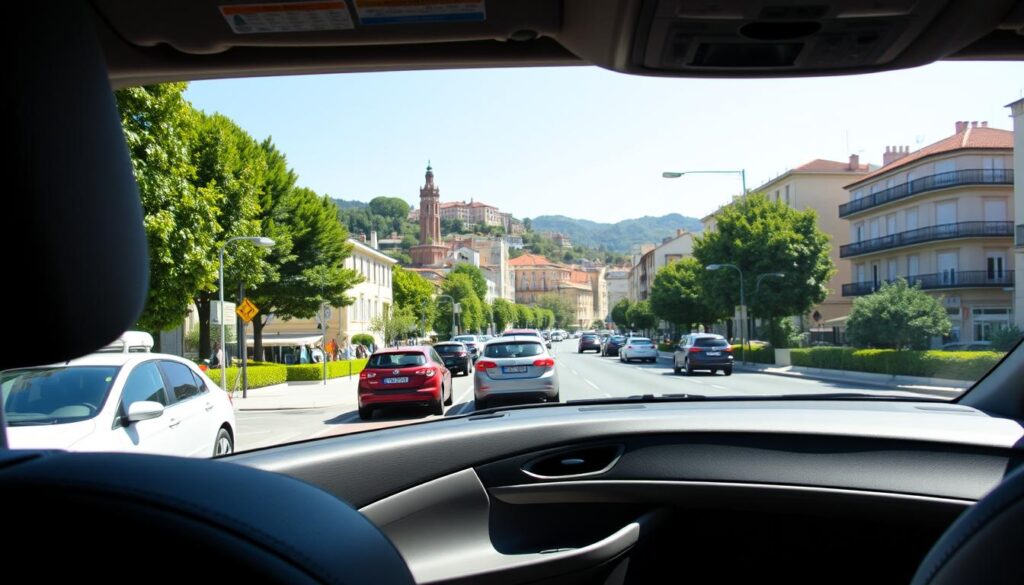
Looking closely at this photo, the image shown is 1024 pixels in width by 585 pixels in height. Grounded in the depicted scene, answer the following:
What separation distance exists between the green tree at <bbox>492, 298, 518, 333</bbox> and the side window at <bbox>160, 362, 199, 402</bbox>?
119 m

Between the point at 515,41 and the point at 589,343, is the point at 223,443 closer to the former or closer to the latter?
the point at 515,41

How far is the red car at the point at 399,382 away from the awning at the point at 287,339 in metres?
40.0

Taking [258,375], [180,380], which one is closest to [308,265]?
[258,375]

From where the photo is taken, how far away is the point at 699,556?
3.18 m

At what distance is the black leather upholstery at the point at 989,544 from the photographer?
119 cm

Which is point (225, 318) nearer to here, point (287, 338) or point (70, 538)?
point (70, 538)

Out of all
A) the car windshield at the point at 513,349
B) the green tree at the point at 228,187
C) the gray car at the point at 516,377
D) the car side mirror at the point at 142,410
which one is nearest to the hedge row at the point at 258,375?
the green tree at the point at 228,187

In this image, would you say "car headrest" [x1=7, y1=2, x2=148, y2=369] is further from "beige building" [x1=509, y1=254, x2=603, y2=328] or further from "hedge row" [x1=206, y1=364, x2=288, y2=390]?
"beige building" [x1=509, y1=254, x2=603, y2=328]

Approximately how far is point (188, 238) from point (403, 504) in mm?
16718

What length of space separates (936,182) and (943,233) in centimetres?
61

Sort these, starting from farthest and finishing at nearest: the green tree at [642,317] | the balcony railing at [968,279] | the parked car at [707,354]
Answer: the green tree at [642,317], the parked car at [707,354], the balcony railing at [968,279]

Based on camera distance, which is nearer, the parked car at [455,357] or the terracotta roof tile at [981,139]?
the terracotta roof tile at [981,139]

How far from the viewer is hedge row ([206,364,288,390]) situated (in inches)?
1059

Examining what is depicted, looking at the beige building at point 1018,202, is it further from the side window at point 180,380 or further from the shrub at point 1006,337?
the side window at point 180,380
